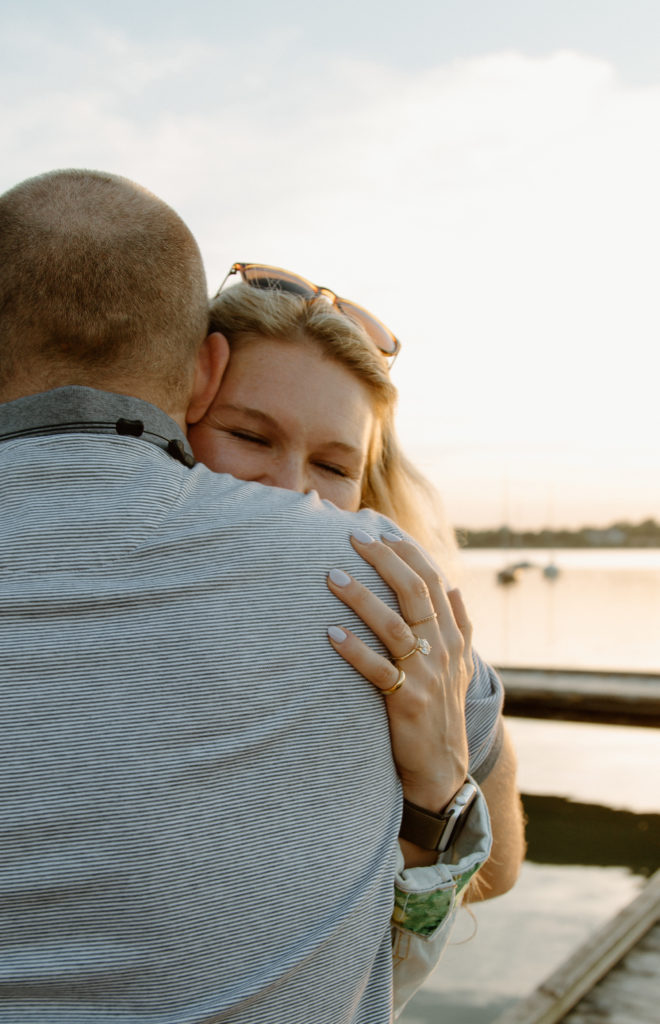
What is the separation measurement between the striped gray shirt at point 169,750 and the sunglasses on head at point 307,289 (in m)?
1.37

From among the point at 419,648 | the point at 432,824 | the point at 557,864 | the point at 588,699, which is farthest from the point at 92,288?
the point at 588,699

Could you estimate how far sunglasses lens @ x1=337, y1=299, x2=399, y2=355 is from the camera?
8.49 ft

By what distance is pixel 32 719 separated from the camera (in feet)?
3.47

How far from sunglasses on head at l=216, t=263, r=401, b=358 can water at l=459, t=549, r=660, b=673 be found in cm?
90

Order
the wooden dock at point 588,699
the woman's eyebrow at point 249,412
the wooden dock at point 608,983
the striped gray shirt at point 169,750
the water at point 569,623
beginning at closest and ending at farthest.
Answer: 1. the striped gray shirt at point 169,750
2. the woman's eyebrow at point 249,412
3. the wooden dock at point 608,983
4. the wooden dock at point 588,699
5. the water at point 569,623

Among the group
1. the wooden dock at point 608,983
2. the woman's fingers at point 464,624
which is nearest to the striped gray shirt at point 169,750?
the woman's fingers at point 464,624

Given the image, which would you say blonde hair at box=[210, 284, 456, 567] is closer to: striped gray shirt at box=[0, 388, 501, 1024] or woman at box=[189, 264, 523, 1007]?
woman at box=[189, 264, 523, 1007]

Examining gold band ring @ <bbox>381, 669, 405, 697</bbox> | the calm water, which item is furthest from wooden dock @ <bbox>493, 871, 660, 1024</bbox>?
gold band ring @ <bbox>381, 669, 405, 697</bbox>

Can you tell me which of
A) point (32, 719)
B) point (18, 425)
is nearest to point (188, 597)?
point (32, 719)

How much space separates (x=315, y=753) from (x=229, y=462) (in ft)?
3.91

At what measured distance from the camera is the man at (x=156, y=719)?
41.3 inches

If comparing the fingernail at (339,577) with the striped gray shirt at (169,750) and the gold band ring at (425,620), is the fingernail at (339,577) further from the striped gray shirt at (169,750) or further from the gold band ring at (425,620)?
the gold band ring at (425,620)

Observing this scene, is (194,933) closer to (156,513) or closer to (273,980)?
(273,980)

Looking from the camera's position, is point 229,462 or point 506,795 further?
point 229,462
